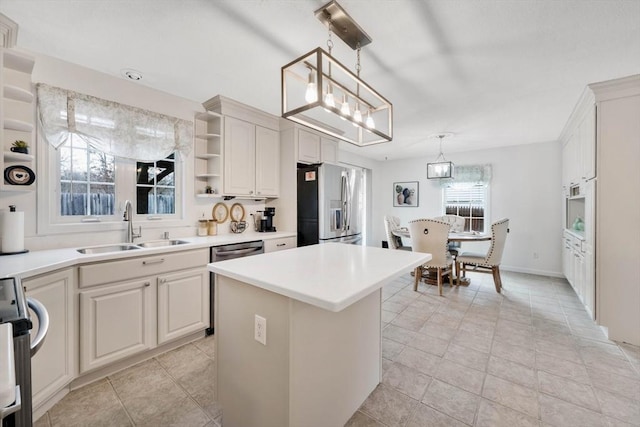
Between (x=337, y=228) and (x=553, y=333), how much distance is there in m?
2.51

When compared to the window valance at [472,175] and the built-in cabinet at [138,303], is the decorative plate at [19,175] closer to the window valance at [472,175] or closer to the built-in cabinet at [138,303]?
the built-in cabinet at [138,303]

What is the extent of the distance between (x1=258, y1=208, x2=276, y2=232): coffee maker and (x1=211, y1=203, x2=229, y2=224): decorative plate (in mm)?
473

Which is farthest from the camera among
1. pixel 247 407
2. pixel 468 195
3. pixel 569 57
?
pixel 468 195

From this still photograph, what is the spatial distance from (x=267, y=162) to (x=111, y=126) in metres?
1.62

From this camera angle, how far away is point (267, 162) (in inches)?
139

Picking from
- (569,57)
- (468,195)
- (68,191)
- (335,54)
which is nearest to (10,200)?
(68,191)

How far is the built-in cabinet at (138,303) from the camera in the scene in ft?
6.08

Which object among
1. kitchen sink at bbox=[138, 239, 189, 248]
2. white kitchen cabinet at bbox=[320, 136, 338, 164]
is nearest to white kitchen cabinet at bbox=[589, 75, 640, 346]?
white kitchen cabinet at bbox=[320, 136, 338, 164]

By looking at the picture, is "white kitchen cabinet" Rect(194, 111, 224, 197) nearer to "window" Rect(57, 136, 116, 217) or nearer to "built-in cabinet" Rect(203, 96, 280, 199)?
"built-in cabinet" Rect(203, 96, 280, 199)

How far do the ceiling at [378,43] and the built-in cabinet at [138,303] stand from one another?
159 cm

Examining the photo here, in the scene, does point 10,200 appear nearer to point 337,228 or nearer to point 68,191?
point 68,191

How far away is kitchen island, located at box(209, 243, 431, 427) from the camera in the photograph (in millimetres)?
1160

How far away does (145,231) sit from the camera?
2.67 metres

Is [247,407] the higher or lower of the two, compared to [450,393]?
higher
